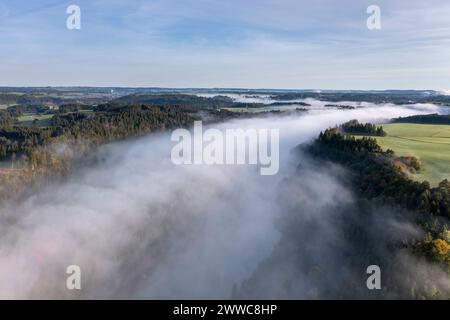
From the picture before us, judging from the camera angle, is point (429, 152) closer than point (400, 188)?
No

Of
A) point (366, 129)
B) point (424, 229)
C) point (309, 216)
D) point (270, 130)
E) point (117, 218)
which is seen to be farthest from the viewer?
point (270, 130)

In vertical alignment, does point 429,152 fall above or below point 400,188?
above

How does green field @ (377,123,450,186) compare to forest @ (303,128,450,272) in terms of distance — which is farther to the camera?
green field @ (377,123,450,186)

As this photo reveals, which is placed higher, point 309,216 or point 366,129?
point 366,129

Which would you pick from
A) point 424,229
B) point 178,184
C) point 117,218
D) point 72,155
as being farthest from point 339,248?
point 72,155

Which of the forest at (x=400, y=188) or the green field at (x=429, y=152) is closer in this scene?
the forest at (x=400, y=188)

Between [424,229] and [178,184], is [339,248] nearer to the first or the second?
[424,229]

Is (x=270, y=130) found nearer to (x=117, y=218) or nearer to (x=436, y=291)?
(x=117, y=218)
